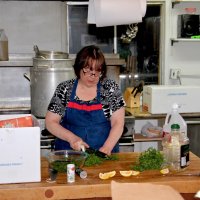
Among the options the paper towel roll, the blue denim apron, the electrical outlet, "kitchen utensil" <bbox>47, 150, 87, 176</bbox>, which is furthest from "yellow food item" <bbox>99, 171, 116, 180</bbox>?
the electrical outlet

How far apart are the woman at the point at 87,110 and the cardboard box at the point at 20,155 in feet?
1.90

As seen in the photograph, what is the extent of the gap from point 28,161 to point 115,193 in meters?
0.44

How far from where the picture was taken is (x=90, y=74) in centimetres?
231

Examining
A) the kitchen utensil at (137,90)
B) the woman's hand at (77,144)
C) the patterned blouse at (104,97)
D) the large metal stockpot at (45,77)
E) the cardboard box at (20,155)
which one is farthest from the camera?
the kitchen utensil at (137,90)

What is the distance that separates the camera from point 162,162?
6.48 feet

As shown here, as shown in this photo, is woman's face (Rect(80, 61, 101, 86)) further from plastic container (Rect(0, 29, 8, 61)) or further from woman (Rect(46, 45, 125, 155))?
plastic container (Rect(0, 29, 8, 61))

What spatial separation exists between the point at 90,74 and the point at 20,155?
0.78 m

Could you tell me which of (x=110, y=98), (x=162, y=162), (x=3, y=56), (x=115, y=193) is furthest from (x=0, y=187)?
(x=3, y=56)

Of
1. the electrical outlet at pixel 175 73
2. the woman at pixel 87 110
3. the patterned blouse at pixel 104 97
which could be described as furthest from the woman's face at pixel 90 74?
the electrical outlet at pixel 175 73

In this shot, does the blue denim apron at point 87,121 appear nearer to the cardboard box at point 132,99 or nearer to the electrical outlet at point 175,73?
the cardboard box at point 132,99

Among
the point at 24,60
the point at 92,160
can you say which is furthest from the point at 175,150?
the point at 24,60

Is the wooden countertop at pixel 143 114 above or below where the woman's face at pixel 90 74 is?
below

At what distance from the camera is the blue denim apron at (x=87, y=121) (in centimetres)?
247

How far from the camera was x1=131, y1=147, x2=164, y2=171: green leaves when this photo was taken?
76.0 inches
